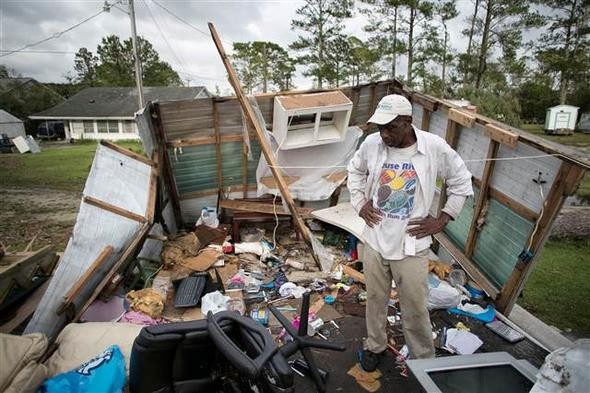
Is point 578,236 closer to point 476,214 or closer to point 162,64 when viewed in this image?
point 476,214

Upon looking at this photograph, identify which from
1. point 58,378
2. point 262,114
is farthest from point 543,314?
point 58,378

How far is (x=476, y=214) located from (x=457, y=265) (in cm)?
81

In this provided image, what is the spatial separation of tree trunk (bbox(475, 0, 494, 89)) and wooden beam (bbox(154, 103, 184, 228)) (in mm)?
18900

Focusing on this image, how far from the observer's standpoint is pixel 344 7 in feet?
62.7

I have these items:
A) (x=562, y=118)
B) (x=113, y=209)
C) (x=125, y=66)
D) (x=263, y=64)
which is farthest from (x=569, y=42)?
(x=125, y=66)

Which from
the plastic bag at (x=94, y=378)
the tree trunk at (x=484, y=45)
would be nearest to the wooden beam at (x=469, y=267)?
the plastic bag at (x=94, y=378)

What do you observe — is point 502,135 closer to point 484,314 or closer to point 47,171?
point 484,314

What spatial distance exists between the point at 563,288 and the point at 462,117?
420 cm

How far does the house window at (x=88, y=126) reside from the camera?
94.9 ft

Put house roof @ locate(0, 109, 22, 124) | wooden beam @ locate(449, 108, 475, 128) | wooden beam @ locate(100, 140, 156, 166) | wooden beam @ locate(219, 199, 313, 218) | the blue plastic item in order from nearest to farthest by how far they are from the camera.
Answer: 1. the blue plastic item
2. wooden beam @ locate(449, 108, 475, 128)
3. wooden beam @ locate(100, 140, 156, 166)
4. wooden beam @ locate(219, 199, 313, 218)
5. house roof @ locate(0, 109, 22, 124)

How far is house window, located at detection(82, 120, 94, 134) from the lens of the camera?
28.9m

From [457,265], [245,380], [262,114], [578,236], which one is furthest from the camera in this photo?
[578,236]

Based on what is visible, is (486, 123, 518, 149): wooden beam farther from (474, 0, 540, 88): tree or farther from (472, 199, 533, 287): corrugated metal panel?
(474, 0, 540, 88): tree

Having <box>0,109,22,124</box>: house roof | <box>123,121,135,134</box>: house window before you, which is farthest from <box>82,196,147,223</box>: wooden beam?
<box>0,109,22,124</box>: house roof
